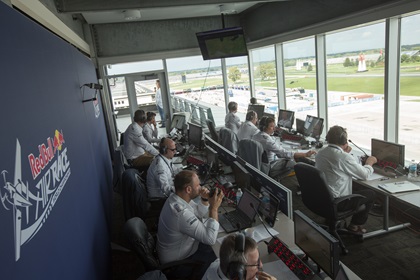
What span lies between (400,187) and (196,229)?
224cm

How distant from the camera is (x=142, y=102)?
900 centimetres

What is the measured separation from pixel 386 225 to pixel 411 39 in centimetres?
244

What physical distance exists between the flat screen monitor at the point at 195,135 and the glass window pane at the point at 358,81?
8.18 ft

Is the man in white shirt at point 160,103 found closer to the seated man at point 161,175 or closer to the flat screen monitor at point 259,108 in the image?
the flat screen monitor at point 259,108

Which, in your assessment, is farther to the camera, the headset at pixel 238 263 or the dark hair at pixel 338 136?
the dark hair at pixel 338 136

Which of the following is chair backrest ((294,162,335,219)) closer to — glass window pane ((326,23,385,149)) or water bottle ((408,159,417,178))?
water bottle ((408,159,417,178))

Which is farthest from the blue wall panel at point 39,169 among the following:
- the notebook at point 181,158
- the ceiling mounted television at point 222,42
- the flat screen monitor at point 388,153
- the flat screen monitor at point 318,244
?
the ceiling mounted television at point 222,42

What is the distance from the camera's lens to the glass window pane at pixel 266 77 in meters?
7.54

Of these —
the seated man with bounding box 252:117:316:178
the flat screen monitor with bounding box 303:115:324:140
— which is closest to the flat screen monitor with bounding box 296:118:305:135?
the flat screen monitor with bounding box 303:115:324:140

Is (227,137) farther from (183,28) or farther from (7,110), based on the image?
(7,110)

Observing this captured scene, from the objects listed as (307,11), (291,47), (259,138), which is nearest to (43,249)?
(259,138)

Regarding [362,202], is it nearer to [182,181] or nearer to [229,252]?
[182,181]

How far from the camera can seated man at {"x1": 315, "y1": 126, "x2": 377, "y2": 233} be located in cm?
340

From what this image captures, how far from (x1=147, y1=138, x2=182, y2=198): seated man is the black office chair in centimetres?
152
